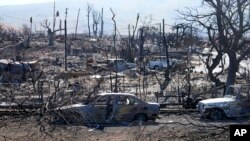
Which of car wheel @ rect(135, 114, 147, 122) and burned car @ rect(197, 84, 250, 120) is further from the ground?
burned car @ rect(197, 84, 250, 120)

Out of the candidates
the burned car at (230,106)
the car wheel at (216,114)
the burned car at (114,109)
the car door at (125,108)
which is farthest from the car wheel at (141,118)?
the car wheel at (216,114)

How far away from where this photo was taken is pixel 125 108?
1933cm

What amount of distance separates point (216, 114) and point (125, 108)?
4071mm

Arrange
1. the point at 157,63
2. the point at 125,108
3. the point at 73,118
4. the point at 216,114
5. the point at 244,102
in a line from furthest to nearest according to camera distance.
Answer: the point at 157,63
the point at 216,114
the point at 244,102
the point at 125,108
the point at 73,118

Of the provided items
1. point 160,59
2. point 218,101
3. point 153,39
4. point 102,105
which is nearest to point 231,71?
point 218,101

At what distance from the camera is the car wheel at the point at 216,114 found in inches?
816

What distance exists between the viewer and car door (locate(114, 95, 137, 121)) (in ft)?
63.2

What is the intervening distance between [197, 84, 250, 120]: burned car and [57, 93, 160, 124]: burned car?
7.77ft

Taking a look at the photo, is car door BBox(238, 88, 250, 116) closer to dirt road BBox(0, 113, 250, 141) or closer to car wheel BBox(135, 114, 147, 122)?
dirt road BBox(0, 113, 250, 141)

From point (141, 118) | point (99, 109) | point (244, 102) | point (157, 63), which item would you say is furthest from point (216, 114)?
point (157, 63)

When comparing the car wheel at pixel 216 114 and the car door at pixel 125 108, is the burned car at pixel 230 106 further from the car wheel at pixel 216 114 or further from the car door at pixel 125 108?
the car door at pixel 125 108

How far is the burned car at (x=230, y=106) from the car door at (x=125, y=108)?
3.23m

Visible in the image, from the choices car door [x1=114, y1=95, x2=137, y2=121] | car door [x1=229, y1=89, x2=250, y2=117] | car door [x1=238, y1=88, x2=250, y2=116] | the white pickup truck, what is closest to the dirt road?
car door [x1=114, y1=95, x2=137, y2=121]

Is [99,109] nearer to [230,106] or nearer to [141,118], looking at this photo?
[141,118]
